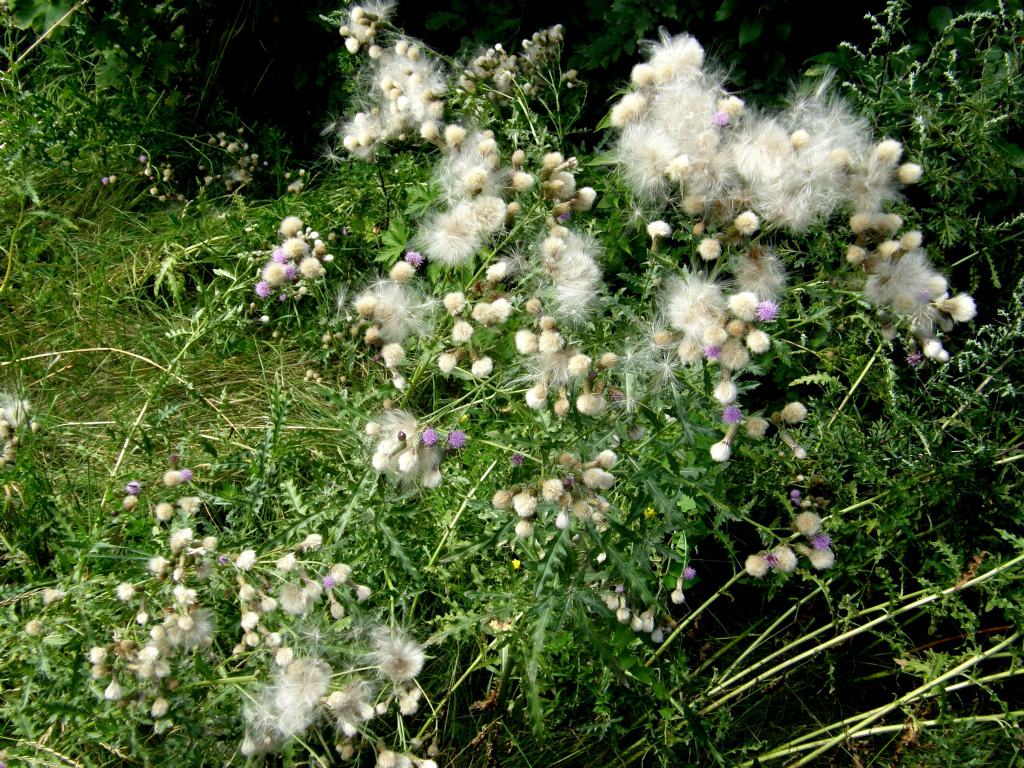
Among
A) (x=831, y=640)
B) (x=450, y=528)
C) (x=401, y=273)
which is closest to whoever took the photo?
(x=401, y=273)

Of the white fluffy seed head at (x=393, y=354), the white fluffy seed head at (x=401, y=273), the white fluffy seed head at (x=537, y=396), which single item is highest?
the white fluffy seed head at (x=537, y=396)

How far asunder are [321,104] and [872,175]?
3.72 m

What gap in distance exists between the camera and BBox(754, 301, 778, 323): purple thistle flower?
1.73m

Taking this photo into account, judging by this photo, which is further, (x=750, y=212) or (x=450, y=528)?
(x=450, y=528)

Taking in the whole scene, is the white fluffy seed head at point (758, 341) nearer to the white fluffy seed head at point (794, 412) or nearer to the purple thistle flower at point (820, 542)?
the white fluffy seed head at point (794, 412)

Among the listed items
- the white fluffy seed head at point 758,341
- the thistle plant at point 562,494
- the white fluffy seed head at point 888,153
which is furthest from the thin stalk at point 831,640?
the white fluffy seed head at point 888,153

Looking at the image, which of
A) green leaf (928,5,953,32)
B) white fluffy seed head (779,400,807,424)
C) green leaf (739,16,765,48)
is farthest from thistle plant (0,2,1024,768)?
green leaf (928,5,953,32)

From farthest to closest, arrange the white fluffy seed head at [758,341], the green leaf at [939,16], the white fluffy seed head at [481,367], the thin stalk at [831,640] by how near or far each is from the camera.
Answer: the green leaf at [939,16]
the thin stalk at [831,640]
the white fluffy seed head at [481,367]
the white fluffy seed head at [758,341]

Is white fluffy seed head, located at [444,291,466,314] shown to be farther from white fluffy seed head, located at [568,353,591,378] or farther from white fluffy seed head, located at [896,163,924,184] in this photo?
white fluffy seed head, located at [896,163,924,184]

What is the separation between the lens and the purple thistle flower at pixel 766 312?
173 centimetres

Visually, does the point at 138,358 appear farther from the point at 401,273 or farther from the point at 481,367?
the point at 481,367

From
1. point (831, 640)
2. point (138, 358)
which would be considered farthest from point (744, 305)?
point (138, 358)

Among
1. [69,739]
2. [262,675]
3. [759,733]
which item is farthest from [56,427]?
[759,733]

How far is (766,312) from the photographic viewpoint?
5.72ft
